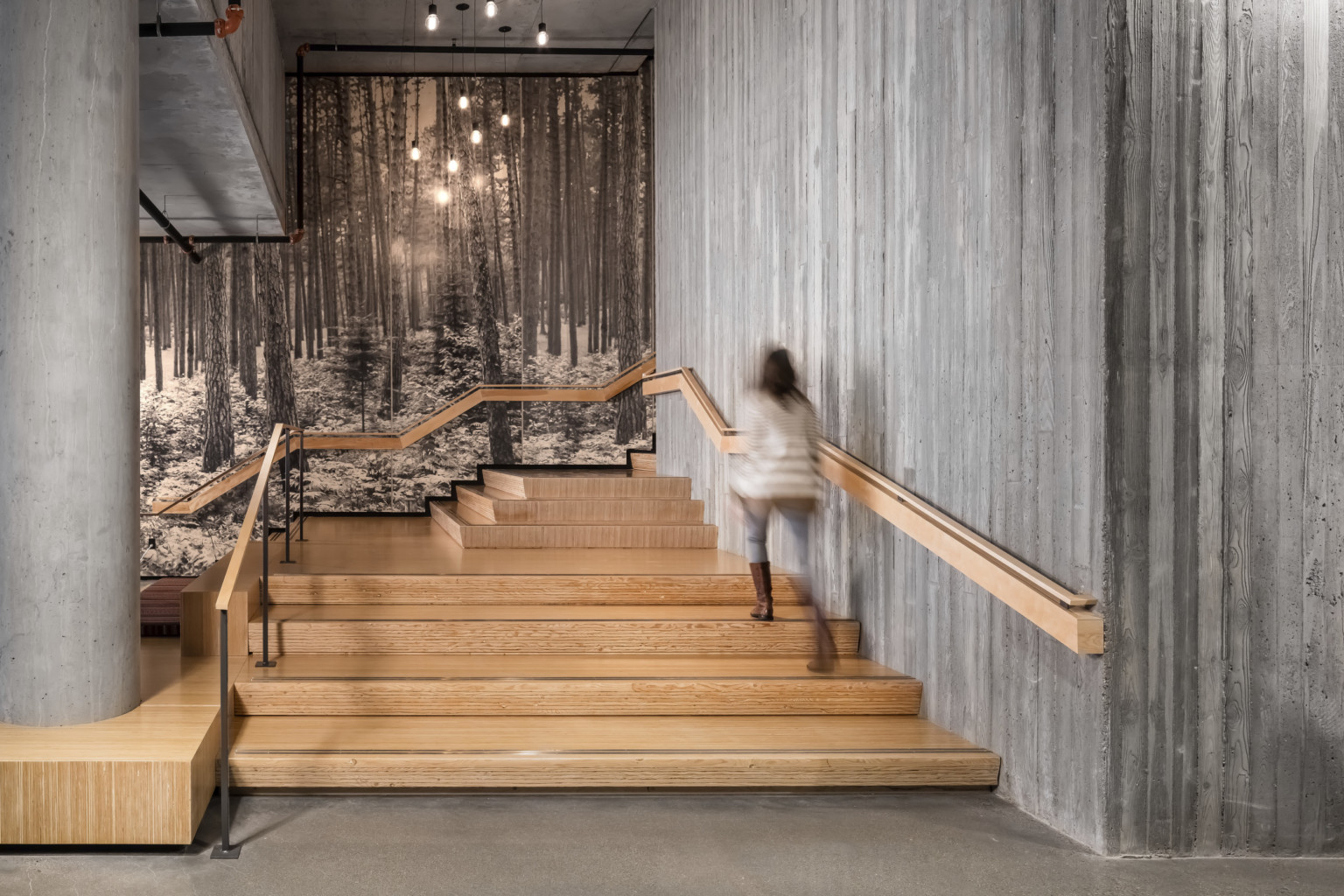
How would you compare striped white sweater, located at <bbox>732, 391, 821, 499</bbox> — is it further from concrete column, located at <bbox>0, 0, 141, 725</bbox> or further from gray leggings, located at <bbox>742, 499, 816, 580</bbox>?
concrete column, located at <bbox>0, 0, 141, 725</bbox>

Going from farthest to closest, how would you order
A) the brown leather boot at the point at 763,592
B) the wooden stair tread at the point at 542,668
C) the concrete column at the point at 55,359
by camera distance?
the brown leather boot at the point at 763,592
the wooden stair tread at the point at 542,668
the concrete column at the point at 55,359

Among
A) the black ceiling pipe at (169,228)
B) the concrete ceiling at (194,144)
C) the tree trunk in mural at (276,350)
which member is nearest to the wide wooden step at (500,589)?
the concrete ceiling at (194,144)

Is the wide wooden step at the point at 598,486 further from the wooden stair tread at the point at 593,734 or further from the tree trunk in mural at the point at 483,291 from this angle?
the wooden stair tread at the point at 593,734

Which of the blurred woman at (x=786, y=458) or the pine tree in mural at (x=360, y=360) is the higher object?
the pine tree in mural at (x=360, y=360)

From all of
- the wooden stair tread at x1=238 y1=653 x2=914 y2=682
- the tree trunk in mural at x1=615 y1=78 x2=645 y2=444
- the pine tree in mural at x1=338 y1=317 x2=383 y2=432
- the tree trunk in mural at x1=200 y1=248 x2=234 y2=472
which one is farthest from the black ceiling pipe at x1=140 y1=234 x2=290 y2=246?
the wooden stair tread at x1=238 y1=653 x2=914 y2=682

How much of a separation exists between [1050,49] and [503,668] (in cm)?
312

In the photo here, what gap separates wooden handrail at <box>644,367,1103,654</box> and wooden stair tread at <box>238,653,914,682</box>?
77 centimetres

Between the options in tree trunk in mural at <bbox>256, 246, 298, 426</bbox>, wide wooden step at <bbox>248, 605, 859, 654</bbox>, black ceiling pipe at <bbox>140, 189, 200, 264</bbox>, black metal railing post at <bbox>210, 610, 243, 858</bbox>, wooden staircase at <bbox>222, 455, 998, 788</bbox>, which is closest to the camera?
black metal railing post at <bbox>210, 610, 243, 858</bbox>

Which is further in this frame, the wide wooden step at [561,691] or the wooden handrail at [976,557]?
the wide wooden step at [561,691]

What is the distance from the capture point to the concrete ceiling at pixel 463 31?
28.0ft

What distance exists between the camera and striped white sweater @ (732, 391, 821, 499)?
14.2 feet

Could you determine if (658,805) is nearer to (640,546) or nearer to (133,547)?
(133,547)

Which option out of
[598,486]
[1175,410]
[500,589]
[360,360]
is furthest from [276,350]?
[1175,410]

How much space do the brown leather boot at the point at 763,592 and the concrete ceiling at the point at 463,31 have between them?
593 centimetres
